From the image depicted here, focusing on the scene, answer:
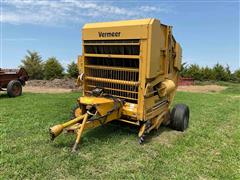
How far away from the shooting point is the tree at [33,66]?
23016 mm

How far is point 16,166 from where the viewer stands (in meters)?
3.99

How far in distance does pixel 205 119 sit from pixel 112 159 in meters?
4.31

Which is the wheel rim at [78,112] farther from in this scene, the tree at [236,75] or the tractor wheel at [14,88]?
the tree at [236,75]

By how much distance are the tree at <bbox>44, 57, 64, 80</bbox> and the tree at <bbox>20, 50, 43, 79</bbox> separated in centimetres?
60

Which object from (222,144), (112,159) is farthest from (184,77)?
(112,159)

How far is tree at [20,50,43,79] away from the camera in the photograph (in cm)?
2302

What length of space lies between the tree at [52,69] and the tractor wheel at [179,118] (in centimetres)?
1768

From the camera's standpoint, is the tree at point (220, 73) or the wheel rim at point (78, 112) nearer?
the wheel rim at point (78, 112)

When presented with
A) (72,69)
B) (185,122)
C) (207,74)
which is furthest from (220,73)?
(185,122)

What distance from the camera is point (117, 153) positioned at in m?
4.69

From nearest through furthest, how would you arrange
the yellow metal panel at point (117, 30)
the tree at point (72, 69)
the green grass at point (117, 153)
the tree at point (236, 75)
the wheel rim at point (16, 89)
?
1. the green grass at point (117, 153)
2. the yellow metal panel at point (117, 30)
3. the wheel rim at point (16, 89)
4. the tree at point (72, 69)
5. the tree at point (236, 75)

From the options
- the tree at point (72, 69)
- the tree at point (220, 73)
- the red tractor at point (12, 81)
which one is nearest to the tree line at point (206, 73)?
the tree at point (220, 73)

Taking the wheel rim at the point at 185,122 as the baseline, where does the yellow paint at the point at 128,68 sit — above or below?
above

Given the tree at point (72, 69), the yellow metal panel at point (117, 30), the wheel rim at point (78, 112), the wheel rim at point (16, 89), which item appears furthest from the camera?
the tree at point (72, 69)
